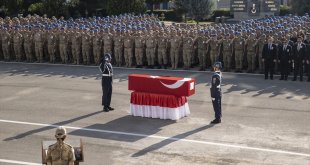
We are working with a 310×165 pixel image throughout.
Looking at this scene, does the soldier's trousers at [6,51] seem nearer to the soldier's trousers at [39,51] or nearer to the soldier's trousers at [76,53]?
the soldier's trousers at [39,51]

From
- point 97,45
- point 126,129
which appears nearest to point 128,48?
point 97,45

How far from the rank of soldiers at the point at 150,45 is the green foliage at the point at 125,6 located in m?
12.6

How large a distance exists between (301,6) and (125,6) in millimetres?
15467

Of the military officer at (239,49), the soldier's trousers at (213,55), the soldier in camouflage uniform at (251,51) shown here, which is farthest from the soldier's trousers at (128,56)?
the soldier in camouflage uniform at (251,51)

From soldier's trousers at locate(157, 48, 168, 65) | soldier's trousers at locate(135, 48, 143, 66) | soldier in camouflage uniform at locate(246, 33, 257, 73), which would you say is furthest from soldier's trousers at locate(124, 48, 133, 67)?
soldier in camouflage uniform at locate(246, 33, 257, 73)

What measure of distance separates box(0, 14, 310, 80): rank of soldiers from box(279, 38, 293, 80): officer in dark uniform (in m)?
0.08

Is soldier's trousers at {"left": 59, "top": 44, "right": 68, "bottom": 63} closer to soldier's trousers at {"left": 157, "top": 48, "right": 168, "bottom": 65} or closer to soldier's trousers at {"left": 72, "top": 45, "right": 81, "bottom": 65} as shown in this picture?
soldier's trousers at {"left": 72, "top": 45, "right": 81, "bottom": 65}

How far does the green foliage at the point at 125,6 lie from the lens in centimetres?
3856

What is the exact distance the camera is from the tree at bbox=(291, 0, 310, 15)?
146ft

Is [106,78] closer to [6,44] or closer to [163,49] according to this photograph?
[163,49]

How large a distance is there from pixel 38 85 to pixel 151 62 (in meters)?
5.31

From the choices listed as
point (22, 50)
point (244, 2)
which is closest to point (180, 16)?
point (244, 2)

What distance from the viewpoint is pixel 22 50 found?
2558 cm

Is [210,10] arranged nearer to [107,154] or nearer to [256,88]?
[256,88]
